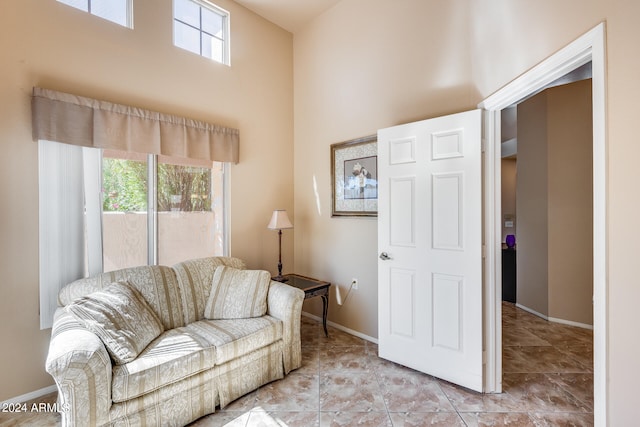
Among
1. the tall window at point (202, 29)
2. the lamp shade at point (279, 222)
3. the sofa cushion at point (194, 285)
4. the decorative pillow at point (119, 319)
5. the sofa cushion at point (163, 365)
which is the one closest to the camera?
the sofa cushion at point (163, 365)

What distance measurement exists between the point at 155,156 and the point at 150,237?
2.44ft

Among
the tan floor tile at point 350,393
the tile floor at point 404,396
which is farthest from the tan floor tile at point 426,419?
the tan floor tile at point 350,393

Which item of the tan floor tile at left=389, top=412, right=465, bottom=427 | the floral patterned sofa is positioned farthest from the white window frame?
the tan floor tile at left=389, top=412, right=465, bottom=427

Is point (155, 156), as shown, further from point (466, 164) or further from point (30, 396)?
point (466, 164)

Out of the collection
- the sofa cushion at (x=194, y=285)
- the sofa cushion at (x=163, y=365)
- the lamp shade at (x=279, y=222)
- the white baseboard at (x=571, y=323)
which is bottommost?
the white baseboard at (x=571, y=323)

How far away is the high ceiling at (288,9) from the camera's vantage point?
3.25m

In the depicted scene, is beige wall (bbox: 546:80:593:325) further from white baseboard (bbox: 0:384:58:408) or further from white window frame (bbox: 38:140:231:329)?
white baseboard (bbox: 0:384:58:408)

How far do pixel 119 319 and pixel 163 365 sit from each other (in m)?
0.43

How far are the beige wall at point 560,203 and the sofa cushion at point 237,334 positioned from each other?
3.37 metres

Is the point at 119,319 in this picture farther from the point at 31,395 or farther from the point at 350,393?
the point at 350,393

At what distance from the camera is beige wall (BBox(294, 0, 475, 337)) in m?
2.47

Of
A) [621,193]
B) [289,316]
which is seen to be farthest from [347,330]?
[621,193]

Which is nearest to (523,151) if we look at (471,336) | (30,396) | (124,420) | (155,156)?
(471,336)

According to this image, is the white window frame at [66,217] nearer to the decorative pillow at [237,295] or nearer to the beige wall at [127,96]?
the beige wall at [127,96]
